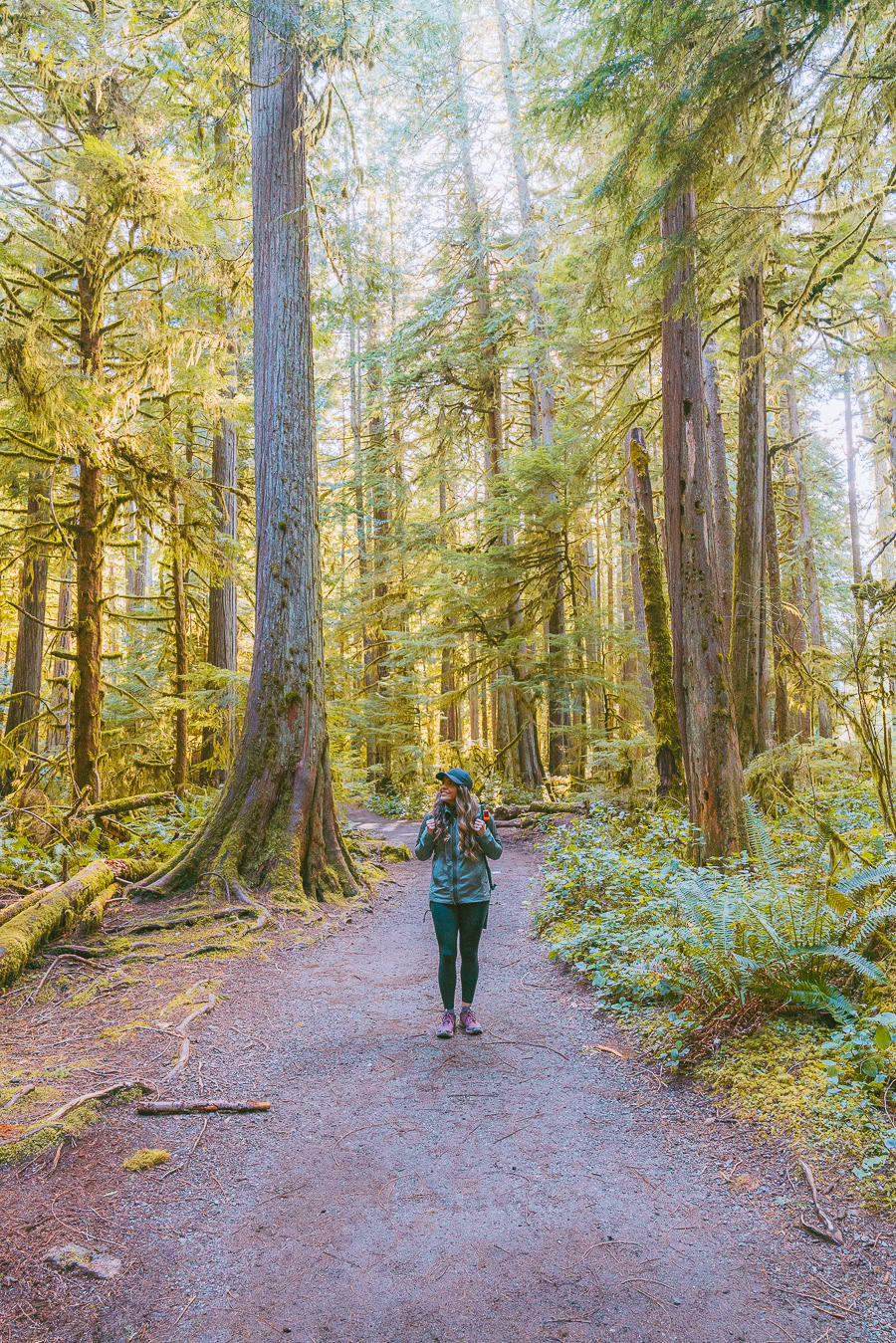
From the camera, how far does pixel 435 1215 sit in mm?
2961

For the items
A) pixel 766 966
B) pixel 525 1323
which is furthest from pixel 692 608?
pixel 525 1323

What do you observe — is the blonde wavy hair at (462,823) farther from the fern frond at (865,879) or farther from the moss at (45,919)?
the moss at (45,919)

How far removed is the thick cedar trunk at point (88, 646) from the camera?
9.39 meters

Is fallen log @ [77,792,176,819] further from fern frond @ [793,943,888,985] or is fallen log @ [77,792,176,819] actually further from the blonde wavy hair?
fern frond @ [793,943,888,985]

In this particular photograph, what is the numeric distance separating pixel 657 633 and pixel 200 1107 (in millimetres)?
10260

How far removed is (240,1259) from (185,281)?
11426 mm

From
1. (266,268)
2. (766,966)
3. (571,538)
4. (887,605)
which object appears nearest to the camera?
(766,966)

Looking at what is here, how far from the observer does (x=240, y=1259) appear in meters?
2.71

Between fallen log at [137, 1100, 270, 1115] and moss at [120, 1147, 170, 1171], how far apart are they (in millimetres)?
335

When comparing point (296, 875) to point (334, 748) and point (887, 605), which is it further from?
point (334, 748)

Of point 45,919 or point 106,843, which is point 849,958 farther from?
point 106,843

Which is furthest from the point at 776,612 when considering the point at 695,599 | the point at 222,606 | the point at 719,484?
the point at 222,606

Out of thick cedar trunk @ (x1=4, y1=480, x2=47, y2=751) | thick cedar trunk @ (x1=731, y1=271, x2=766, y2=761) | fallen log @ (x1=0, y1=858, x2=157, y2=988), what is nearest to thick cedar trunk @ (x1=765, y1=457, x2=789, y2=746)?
thick cedar trunk @ (x1=731, y1=271, x2=766, y2=761)

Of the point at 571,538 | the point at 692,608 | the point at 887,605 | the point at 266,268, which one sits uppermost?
the point at 266,268
